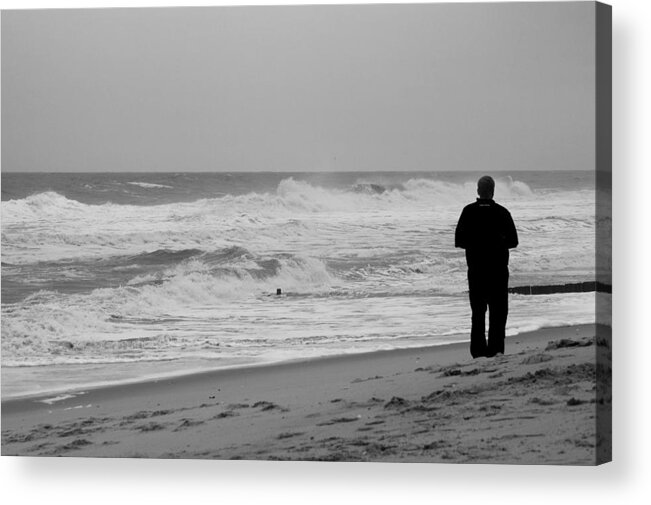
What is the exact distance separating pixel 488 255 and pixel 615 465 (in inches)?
59.6

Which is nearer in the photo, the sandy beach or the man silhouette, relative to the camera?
the sandy beach

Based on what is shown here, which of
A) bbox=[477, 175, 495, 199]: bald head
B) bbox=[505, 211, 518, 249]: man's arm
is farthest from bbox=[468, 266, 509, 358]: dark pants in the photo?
bbox=[477, 175, 495, 199]: bald head

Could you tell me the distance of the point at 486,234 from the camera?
980 centimetres

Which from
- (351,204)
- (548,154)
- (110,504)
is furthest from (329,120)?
(110,504)

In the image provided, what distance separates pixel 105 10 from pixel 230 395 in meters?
2.58

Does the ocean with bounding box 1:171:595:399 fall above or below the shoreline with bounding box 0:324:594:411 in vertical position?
above

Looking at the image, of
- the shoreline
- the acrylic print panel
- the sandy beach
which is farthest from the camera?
the shoreline

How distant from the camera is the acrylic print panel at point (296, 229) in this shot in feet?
31.3

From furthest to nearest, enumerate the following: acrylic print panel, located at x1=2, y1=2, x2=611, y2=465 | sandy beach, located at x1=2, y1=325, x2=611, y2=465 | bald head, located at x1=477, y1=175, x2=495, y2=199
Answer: bald head, located at x1=477, y1=175, x2=495, y2=199 < acrylic print panel, located at x1=2, y1=2, x2=611, y2=465 < sandy beach, located at x1=2, y1=325, x2=611, y2=465

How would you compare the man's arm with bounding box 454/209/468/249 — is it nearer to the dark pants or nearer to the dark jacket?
the dark jacket

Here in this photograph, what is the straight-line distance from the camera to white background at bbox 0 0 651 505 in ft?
30.8

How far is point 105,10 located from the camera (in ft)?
32.6

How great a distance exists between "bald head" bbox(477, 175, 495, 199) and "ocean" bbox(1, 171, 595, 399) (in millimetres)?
50

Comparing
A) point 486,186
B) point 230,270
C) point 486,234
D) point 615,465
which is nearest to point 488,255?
point 486,234
